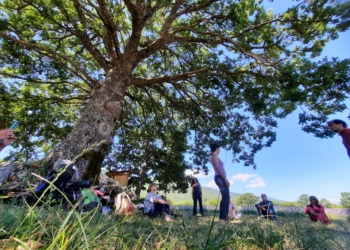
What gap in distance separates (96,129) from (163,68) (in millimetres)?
4832

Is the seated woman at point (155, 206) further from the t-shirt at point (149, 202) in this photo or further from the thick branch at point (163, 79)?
the thick branch at point (163, 79)

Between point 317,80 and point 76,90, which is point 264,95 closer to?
point 317,80

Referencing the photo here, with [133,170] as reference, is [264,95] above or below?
above

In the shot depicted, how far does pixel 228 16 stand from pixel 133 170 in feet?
28.2

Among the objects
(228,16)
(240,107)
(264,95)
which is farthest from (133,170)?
(228,16)

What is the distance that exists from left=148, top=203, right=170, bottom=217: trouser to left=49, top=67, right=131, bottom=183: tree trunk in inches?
59.5

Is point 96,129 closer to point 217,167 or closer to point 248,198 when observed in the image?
point 217,167

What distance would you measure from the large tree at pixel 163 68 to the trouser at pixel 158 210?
198 centimetres

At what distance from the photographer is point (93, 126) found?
565 centimetres

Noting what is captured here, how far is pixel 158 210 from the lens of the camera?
4.13 m

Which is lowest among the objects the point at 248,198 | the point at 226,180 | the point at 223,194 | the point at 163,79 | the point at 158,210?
the point at 158,210

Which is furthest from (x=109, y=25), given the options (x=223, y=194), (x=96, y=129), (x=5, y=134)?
(x=223, y=194)

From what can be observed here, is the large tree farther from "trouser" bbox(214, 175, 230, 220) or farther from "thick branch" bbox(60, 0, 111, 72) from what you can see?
"trouser" bbox(214, 175, 230, 220)

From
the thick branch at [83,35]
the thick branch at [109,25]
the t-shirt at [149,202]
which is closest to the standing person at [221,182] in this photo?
the t-shirt at [149,202]
